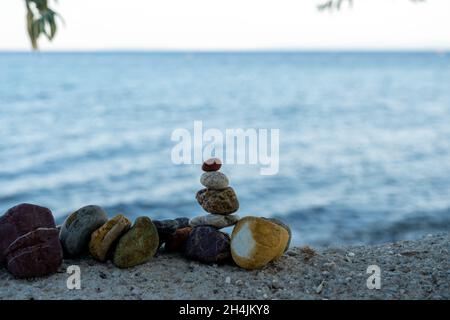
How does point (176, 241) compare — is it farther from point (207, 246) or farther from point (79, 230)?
point (79, 230)

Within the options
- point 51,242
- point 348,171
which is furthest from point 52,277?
point 348,171

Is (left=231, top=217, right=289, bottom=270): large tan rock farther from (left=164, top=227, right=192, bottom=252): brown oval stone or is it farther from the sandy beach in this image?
(left=164, top=227, right=192, bottom=252): brown oval stone

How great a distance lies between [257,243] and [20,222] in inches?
90.9

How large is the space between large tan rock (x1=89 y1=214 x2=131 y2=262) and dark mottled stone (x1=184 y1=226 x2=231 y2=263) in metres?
0.68

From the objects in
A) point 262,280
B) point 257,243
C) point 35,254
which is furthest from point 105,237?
point 262,280

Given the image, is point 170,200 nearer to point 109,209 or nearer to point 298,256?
point 109,209

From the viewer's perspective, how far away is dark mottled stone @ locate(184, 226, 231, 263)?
540 cm

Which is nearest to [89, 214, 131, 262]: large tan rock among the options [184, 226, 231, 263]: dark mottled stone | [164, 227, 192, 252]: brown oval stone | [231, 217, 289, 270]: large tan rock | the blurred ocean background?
[164, 227, 192, 252]: brown oval stone

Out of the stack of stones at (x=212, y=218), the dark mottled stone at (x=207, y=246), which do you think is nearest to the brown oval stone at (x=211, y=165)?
the stack of stones at (x=212, y=218)

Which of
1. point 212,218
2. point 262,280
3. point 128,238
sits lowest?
point 262,280

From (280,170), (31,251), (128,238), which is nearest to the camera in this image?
(31,251)

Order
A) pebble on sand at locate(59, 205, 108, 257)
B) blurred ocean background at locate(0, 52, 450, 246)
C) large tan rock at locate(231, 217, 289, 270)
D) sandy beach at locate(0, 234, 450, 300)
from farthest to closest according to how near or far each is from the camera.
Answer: blurred ocean background at locate(0, 52, 450, 246) → pebble on sand at locate(59, 205, 108, 257) → large tan rock at locate(231, 217, 289, 270) → sandy beach at locate(0, 234, 450, 300)

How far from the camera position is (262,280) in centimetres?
501

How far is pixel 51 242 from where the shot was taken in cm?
508
